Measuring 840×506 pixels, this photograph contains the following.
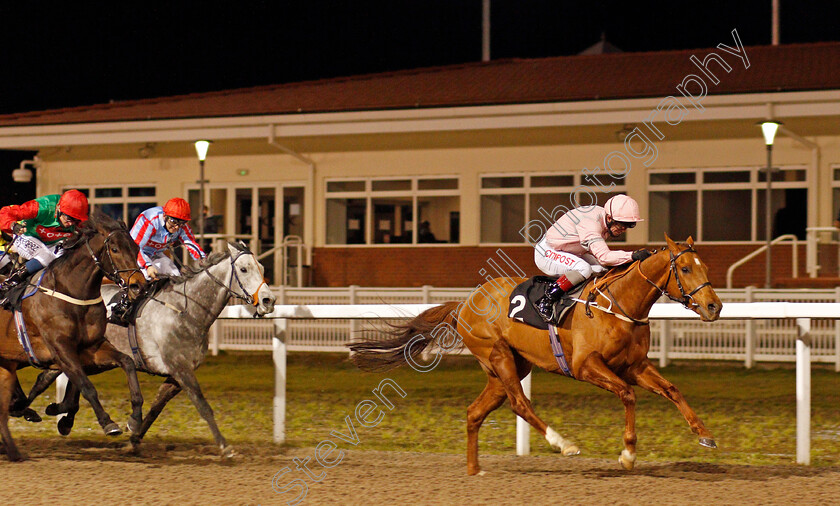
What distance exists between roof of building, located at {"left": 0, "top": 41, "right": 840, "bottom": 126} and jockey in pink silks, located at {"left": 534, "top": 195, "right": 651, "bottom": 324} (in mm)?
8793

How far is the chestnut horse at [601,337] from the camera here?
5367 millimetres

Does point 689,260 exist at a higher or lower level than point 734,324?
higher

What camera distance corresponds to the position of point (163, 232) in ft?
24.1

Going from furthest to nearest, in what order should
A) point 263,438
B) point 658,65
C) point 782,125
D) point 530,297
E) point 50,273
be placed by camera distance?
point 658,65
point 782,125
point 263,438
point 50,273
point 530,297

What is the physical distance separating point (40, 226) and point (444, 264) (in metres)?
9.97

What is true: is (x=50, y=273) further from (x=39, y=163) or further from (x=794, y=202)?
(x=39, y=163)

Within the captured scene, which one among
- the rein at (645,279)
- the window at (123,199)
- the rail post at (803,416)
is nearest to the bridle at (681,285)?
the rein at (645,279)

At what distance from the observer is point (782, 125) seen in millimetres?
14188

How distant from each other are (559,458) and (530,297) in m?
1.07

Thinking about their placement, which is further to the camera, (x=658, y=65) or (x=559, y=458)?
(x=658, y=65)

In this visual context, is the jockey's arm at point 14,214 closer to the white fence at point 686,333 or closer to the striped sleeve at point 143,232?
the striped sleeve at point 143,232

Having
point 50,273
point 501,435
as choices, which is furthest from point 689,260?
point 50,273

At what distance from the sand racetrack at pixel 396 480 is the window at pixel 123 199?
12200 millimetres

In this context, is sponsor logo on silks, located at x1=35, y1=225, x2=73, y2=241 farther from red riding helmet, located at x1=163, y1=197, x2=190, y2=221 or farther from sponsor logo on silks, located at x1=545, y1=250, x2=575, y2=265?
sponsor logo on silks, located at x1=545, y1=250, x2=575, y2=265
